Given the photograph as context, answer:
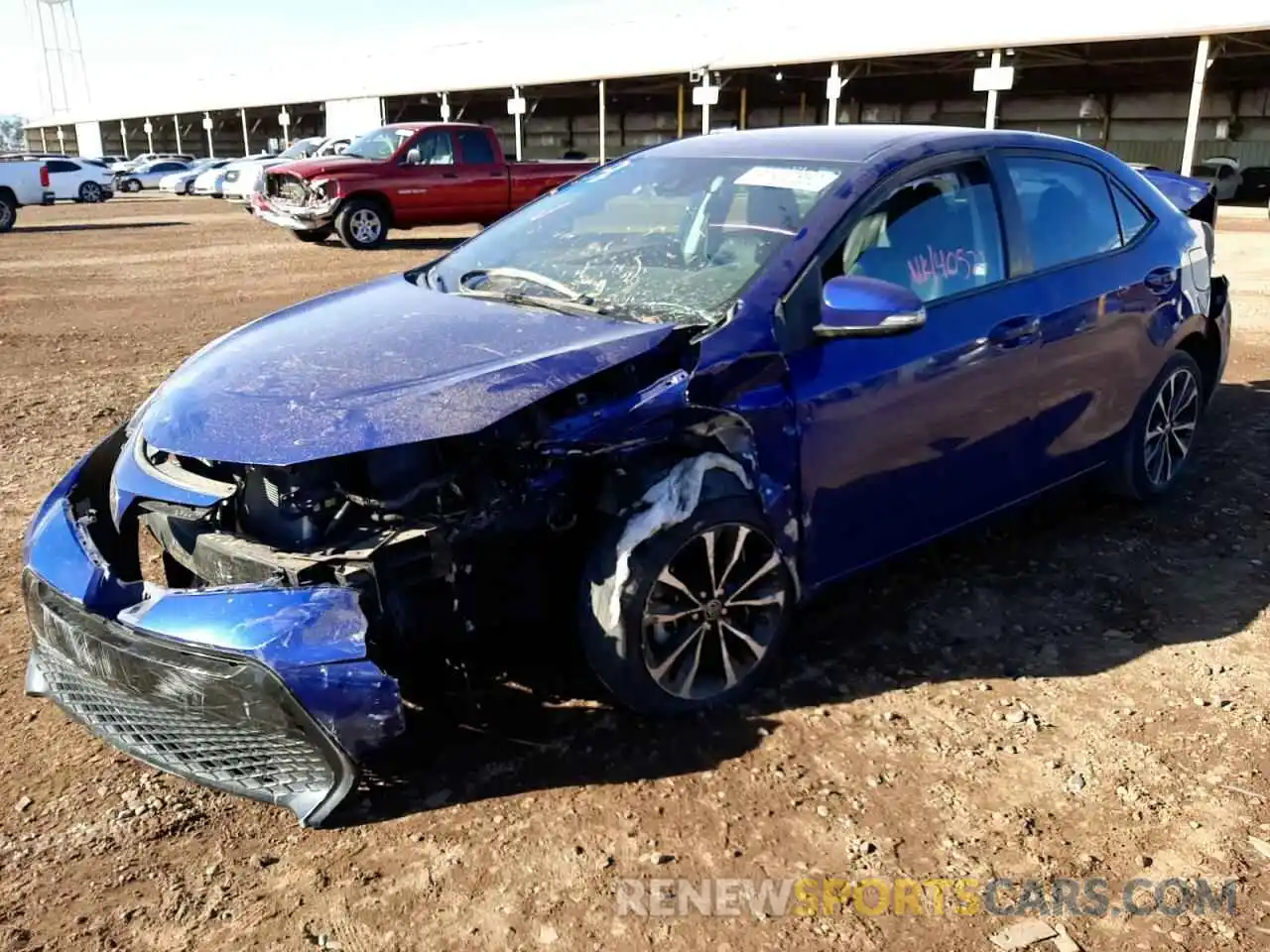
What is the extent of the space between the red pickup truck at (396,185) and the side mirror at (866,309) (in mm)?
13234

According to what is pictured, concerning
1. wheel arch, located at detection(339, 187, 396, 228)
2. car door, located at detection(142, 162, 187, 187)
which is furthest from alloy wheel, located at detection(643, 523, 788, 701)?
car door, located at detection(142, 162, 187, 187)

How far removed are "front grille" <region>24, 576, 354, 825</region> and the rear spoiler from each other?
4.85 m

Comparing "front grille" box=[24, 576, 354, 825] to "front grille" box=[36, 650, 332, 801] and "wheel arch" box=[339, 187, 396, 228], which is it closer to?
"front grille" box=[36, 650, 332, 801]

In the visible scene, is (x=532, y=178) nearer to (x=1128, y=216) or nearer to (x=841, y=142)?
(x=1128, y=216)

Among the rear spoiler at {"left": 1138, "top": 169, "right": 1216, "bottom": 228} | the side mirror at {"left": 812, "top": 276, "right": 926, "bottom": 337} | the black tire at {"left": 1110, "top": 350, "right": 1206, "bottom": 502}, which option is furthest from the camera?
the rear spoiler at {"left": 1138, "top": 169, "right": 1216, "bottom": 228}

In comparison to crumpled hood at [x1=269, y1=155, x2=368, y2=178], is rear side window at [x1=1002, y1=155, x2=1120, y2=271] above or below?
above

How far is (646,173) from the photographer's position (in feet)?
13.3

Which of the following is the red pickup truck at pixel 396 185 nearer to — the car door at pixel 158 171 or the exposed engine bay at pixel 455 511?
the exposed engine bay at pixel 455 511

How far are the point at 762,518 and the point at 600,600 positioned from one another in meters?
0.58

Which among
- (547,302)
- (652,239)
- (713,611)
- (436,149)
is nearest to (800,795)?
(713,611)

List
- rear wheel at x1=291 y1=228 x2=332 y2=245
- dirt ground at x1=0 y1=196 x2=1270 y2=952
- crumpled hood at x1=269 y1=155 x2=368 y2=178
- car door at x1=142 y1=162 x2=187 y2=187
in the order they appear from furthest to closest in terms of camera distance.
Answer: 1. car door at x1=142 y1=162 x2=187 y2=187
2. rear wheel at x1=291 y1=228 x2=332 y2=245
3. crumpled hood at x1=269 y1=155 x2=368 y2=178
4. dirt ground at x1=0 y1=196 x2=1270 y2=952

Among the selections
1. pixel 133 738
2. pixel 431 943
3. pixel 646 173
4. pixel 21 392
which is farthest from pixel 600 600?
pixel 21 392

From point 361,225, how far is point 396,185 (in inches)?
31.5

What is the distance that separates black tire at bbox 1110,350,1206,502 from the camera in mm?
4523
